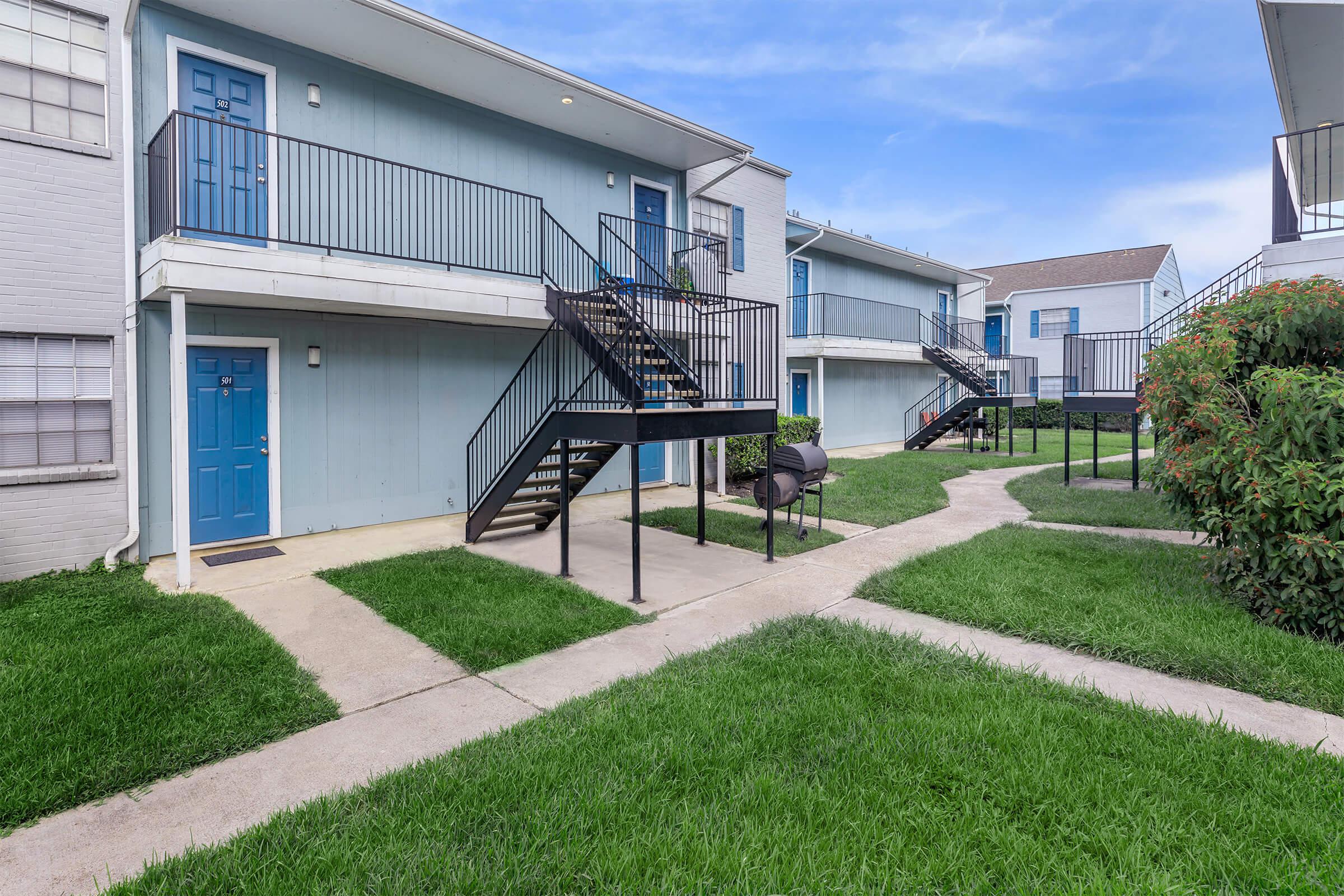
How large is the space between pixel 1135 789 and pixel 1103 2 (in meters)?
20.4

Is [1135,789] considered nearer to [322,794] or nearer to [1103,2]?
[322,794]

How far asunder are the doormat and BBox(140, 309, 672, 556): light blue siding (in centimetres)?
52

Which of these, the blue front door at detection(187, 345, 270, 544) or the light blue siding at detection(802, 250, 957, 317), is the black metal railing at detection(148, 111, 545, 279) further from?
the light blue siding at detection(802, 250, 957, 317)

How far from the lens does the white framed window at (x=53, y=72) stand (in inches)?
254

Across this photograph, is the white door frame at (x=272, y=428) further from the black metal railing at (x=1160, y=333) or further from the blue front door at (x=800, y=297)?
the blue front door at (x=800, y=297)

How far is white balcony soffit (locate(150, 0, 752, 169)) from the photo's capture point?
729cm

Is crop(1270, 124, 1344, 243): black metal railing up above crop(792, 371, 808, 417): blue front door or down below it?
above

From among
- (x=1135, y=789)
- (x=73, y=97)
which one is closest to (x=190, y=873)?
(x=1135, y=789)

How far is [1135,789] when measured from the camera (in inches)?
117

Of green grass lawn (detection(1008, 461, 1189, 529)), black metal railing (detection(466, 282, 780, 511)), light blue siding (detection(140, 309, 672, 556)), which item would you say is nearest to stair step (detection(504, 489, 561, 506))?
black metal railing (detection(466, 282, 780, 511))

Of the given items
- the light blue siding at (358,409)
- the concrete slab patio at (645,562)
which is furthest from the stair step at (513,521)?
the light blue siding at (358,409)

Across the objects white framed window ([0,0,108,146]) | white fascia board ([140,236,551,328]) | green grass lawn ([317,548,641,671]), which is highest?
white framed window ([0,0,108,146])

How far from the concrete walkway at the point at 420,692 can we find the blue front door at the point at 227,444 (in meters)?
1.38

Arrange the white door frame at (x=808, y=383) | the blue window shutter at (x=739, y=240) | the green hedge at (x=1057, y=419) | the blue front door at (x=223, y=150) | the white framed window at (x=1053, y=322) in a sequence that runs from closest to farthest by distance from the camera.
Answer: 1. the blue front door at (x=223, y=150)
2. the blue window shutter at (x=739, y=240)
3. the white door frame at (x=808, y=383)
4. the green hedge at (x=1057, y=419)
5. the white framed window at (x=1053, y=322)
